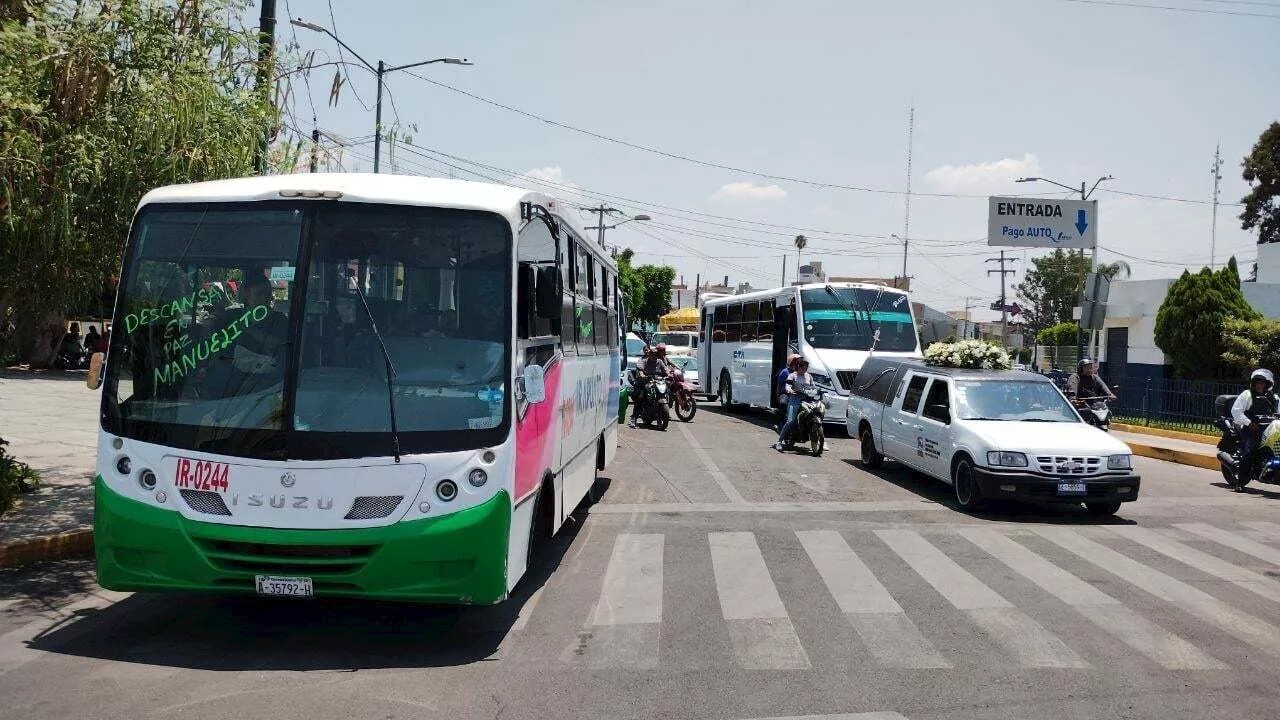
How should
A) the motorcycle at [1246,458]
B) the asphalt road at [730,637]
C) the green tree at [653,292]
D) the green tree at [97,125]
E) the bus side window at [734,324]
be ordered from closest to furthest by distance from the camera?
the asphalt road at [730,637], the green tree at [97,125], the motorcycle at [1246,458], the bus side window at [734,324], the green tree at [653,292]

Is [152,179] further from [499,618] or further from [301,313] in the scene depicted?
[499,618]

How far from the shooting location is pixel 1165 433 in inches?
952

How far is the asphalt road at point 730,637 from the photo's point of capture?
17.9 ft

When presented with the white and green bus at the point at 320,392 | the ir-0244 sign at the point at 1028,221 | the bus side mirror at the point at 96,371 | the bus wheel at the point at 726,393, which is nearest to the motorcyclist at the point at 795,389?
the bus wheel at the point at 726,393

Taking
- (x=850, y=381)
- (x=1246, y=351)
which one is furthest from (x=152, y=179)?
(x=1246, y=351)

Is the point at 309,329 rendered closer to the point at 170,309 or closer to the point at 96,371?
the point at 170,309

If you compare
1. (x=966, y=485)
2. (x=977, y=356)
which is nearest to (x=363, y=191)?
(x=966, y=485)

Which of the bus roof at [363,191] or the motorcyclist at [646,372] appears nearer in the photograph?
the bus roof at [363,191]

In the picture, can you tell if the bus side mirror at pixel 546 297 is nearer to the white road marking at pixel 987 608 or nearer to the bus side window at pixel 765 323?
the white road marking at pixel 987 608

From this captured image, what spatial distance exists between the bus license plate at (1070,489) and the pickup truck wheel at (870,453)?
4.58 meters

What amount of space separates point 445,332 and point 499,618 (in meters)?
2.02

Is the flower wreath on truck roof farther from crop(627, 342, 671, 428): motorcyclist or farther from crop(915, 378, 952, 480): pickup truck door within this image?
crop(627, 342, 671, 428): motorcyclist

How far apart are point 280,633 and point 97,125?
434 cm

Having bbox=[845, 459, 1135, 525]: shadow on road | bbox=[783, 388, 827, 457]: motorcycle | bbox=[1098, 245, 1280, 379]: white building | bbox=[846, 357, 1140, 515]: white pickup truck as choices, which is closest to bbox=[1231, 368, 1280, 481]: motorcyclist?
bbox=[845, 459, 1135, 525]: shadow on road
